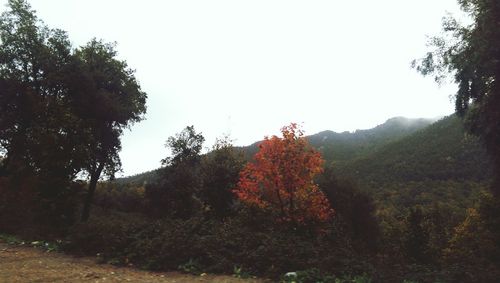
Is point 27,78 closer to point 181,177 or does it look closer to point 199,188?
point 199,188

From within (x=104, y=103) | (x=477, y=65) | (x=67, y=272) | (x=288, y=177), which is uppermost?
(x=104, y=103)

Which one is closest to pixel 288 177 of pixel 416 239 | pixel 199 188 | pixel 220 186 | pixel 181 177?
pixel 220 186

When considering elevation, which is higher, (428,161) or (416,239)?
(428,161)

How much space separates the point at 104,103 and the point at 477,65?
76.4 feet

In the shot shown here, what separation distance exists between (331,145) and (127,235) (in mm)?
157009

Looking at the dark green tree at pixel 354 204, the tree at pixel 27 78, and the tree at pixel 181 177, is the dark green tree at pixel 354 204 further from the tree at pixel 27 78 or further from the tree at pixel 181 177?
the tree at pixel 27 78

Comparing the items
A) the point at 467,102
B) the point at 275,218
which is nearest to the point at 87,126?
the point at 275,218

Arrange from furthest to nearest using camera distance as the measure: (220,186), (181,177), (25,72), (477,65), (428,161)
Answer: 1. (428,161)
2. (181,177)
3. (220,186)
4. (25,72)
5. (477,65)

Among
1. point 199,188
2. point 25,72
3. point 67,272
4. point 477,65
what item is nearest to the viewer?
point 67,272

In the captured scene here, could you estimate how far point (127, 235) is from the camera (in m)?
14.0

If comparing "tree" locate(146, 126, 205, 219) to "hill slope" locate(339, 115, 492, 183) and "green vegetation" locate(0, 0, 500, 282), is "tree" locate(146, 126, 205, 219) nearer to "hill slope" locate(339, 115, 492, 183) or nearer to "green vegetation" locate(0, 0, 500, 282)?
"green vegetation" locate(0, 0, 500, 282)

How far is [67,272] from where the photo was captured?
34.2 feet

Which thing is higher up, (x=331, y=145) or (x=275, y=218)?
(x=331, y=145)

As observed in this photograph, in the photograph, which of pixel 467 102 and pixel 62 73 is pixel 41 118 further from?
pixel 467 102
